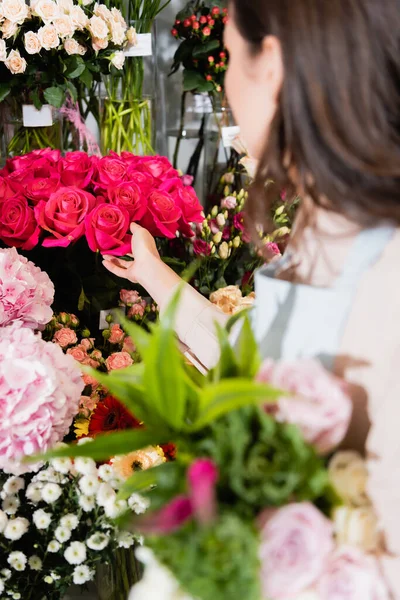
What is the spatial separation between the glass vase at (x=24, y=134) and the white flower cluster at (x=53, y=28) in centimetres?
15

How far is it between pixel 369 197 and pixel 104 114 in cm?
97

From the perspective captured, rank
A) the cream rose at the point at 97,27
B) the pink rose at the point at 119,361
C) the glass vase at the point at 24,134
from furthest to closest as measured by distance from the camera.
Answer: the glass vase at the point at 24,134
the cream rose at the point at 97,27
the pink rose at the point at 119,361

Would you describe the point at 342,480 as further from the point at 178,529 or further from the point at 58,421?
the point at 58,421

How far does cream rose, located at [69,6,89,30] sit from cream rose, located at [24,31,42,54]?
7cm

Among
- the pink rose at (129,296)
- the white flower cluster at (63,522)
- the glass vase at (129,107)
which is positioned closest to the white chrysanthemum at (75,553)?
the white flower cluster at (63,522)

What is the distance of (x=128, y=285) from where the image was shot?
1110 mm

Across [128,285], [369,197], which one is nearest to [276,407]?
[369,197]

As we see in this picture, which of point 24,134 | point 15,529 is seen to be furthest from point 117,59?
point 15,529

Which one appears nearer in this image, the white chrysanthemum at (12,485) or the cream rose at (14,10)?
the white chrysanthemum at (12,485)

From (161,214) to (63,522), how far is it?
1.59 ft

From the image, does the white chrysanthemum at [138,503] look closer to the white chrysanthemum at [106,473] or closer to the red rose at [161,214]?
the white chrysanthemum at [106,473]

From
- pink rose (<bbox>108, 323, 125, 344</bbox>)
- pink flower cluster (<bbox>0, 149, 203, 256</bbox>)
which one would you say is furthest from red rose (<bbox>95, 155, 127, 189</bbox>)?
pink rose (<bbox>108, 323, 125, 344</bbox>)

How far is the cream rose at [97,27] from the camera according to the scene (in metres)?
1.17

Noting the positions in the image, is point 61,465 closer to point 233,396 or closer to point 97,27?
point 233,396
